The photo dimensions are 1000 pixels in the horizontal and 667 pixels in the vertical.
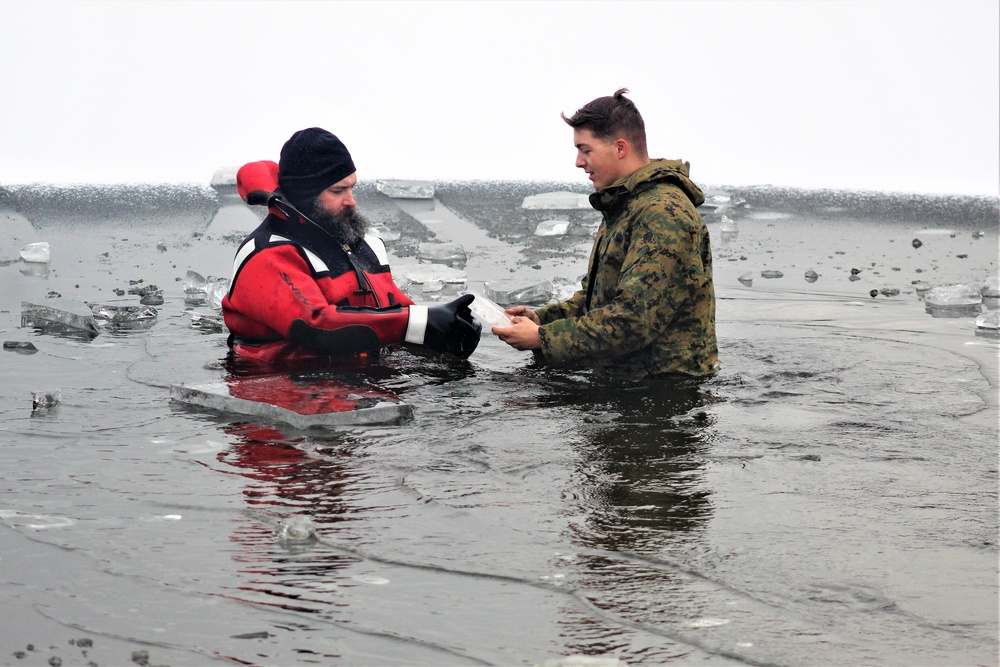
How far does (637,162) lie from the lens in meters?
4.77

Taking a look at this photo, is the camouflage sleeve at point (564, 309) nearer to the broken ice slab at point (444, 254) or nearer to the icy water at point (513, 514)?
the icy water at point (513, 514)

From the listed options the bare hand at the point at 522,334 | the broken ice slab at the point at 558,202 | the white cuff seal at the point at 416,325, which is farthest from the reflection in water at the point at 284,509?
the broken ice slab at the point at 558,202

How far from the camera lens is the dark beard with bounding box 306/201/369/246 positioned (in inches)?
195

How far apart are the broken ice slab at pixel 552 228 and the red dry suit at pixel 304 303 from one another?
5883 millimetres

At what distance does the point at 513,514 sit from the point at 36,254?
702cm

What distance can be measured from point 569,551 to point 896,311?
4.97m

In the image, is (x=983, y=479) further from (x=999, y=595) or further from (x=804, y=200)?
A: (x=804, y=200)

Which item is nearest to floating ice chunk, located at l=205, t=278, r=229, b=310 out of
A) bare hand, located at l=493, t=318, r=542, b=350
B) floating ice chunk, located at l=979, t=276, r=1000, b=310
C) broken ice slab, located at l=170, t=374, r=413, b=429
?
broken ice slab, located at l=170, t=374, r=413, b=429

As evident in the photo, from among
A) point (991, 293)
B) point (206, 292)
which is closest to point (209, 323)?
point (206, 292)

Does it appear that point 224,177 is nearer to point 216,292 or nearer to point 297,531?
point 216,292

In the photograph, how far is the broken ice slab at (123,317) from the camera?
6.35 meters

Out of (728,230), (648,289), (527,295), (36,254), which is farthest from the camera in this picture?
(728,230)

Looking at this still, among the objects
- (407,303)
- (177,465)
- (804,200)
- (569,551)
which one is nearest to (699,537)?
(569,551)

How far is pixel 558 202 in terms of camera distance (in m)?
12.7
